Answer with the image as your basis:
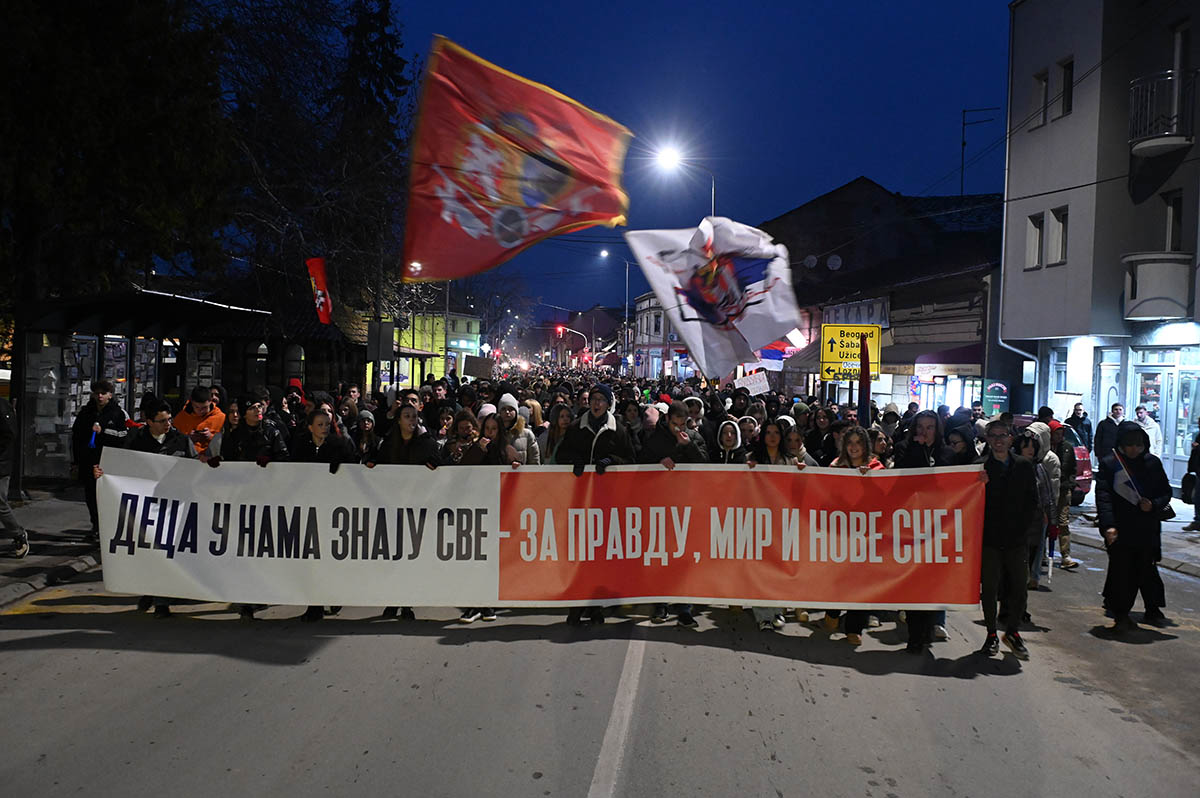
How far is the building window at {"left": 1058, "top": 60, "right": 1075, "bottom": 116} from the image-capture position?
22.3 m

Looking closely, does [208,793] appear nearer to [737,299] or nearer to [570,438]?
[570,438]

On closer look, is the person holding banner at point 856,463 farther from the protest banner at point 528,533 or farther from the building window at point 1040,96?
the building window at point 1040,96

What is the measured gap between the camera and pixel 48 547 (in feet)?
33.9

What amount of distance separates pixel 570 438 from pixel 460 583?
1.65 m

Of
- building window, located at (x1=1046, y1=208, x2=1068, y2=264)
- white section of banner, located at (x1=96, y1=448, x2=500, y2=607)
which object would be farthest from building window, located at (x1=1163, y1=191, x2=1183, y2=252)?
white section of banner, located at (x1=96, y1=448, x2=500, y2=607)

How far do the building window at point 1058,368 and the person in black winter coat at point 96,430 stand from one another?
20.8m

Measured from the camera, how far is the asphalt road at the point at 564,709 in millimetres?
4707

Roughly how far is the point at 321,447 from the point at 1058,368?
20990 mm

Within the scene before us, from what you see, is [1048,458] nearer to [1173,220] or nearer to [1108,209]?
[1108,209]

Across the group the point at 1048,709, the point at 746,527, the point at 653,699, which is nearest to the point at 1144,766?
the point at 1048,709

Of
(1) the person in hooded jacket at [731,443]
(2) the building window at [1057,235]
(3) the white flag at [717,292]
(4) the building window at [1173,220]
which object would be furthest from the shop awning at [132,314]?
(4) the building window at [1173,220]

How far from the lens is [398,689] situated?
598 centimetres

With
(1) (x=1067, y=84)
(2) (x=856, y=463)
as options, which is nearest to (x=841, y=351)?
(1) (x=1067, y=84)

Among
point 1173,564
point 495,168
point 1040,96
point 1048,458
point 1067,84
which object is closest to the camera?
point 495,168
